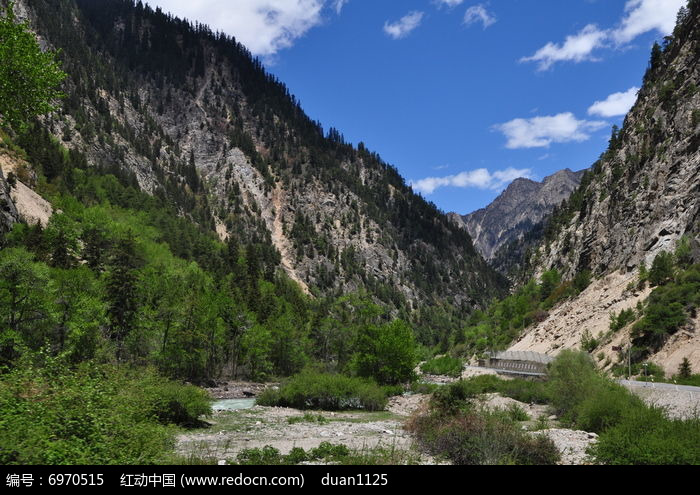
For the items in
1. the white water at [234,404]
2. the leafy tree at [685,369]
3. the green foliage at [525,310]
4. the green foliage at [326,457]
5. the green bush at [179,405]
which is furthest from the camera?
the green foliage at [525,310]

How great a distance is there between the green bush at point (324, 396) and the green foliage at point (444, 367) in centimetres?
4109

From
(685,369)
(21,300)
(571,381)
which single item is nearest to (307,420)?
(571,381)

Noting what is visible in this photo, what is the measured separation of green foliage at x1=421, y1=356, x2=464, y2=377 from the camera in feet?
253

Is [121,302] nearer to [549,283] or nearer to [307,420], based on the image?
[307,420]

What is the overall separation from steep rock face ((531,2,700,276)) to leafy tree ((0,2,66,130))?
59.8 m

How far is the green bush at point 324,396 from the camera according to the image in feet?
121

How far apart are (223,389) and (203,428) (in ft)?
85.0

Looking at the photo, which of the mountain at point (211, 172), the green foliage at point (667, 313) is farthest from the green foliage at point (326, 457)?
the mountain at point (211, 172)

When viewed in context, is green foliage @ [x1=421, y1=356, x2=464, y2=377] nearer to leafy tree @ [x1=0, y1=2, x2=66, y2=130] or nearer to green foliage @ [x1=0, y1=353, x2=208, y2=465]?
green foliage @ [x1=0, y1=353, x2=208, y2=465]

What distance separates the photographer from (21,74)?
16547mm

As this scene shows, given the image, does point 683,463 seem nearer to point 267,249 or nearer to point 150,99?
point 267,249

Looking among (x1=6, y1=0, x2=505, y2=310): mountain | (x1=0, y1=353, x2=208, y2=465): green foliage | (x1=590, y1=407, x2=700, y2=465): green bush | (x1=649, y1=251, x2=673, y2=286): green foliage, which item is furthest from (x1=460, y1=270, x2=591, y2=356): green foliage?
(x1=0, y1=353, x2=208, y2=465): green foliage

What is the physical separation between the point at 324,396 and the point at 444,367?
5379cm

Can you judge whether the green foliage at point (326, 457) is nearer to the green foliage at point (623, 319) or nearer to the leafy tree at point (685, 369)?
the leafy tree at point (685, 369)
